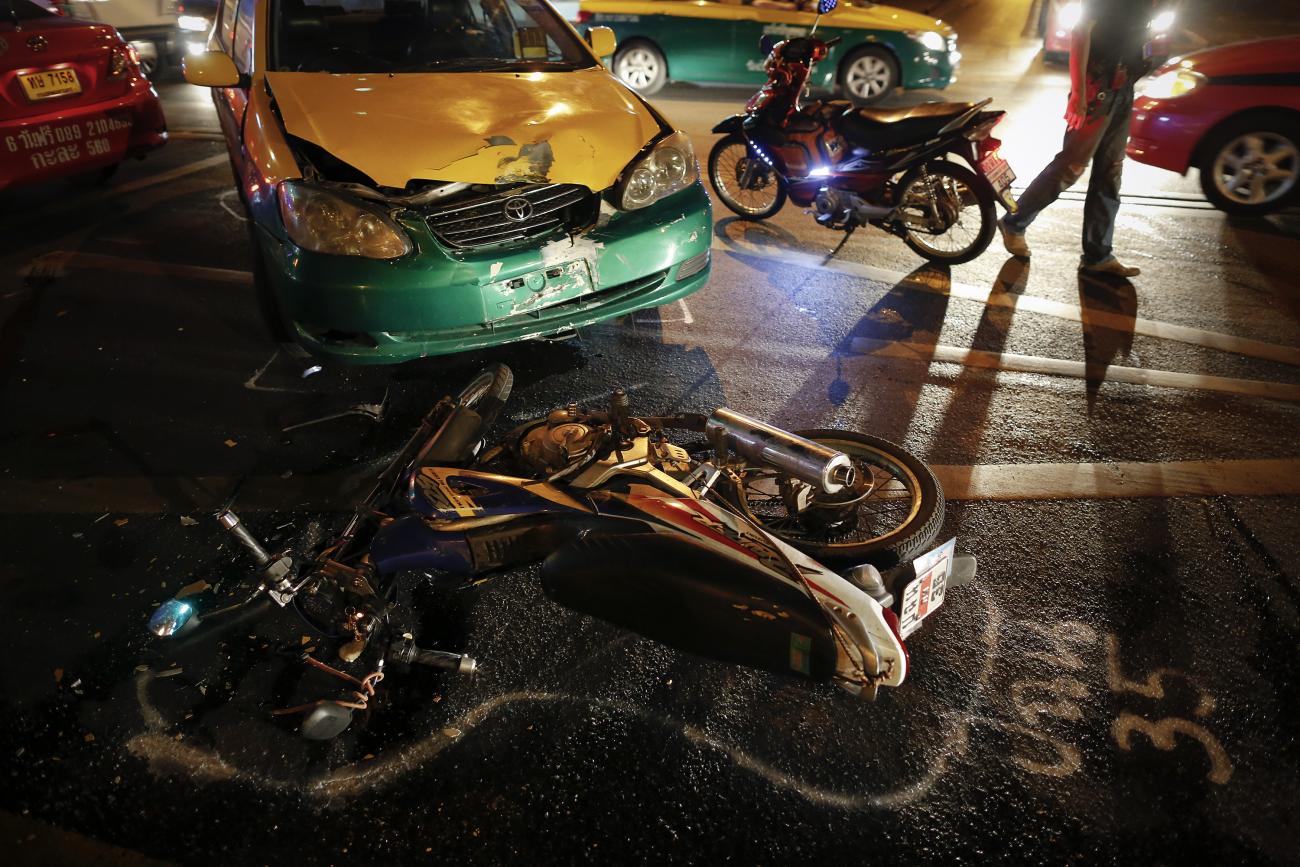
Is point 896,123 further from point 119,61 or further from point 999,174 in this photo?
point 119,61

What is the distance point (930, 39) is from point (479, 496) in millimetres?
9305

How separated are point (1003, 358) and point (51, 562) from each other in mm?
4274

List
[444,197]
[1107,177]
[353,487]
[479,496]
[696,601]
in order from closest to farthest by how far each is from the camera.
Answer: [696,601]
[479,496]
[353,487]
[444,197]
[1107,177]

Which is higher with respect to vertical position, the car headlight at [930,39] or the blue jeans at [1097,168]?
the car headlight at [930,39]

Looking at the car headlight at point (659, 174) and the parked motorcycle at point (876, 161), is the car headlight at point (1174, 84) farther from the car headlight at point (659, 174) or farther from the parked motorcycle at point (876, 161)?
the car headlight at point (659, 174)

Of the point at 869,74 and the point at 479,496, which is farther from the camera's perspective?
the point at 869,74

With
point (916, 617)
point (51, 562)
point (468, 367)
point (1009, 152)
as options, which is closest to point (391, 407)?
point (468, 367)

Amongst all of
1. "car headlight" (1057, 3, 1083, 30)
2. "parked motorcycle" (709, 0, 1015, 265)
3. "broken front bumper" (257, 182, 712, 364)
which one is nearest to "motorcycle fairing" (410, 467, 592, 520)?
"broken front bumper" (257, 182, 712, 364)

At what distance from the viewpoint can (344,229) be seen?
10.8ft

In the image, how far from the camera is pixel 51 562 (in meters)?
2.89

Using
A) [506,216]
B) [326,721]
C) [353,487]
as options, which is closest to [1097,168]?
[506,216]

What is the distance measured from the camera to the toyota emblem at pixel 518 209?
344 centimetres

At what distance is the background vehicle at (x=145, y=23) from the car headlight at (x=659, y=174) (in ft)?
29.7

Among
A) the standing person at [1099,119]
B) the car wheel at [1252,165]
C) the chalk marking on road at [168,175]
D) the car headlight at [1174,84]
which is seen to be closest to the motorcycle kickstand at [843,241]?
the standing person at [1099,119]
